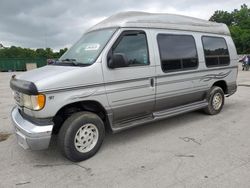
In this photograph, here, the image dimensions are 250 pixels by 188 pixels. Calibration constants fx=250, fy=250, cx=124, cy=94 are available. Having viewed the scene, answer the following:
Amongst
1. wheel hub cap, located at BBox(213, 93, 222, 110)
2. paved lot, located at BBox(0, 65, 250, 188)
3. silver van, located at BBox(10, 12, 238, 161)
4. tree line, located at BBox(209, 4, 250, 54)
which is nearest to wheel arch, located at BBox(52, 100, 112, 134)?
silver van, located at BBox(10, 12, 238, 161)

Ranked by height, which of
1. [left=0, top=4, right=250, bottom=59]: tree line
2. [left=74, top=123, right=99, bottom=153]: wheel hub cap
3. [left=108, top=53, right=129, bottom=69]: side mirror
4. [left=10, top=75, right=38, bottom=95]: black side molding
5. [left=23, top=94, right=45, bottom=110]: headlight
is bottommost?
[left=74, top=123, right=99, bottom=153]: wheel hub cap

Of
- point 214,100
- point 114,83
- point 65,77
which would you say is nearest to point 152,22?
point 114,83

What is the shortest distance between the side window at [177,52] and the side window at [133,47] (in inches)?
16.3

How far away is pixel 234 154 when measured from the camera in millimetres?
4121

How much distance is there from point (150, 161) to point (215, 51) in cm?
371

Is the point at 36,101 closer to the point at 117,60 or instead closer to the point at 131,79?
the point at 117,60

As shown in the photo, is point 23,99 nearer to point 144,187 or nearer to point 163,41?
point 144,187

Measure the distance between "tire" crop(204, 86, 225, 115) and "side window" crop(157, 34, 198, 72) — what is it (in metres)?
1.03

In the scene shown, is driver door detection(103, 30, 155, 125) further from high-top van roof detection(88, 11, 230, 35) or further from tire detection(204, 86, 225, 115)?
tire detection(204, 86, 225, 115)

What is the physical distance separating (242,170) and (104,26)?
3.36 meters

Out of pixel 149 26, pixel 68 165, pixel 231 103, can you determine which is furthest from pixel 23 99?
pixel 231 103

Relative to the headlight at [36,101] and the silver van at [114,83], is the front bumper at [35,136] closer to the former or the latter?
the silver van at [114,83]

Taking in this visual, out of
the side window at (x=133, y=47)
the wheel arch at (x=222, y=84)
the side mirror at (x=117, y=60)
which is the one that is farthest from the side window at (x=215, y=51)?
the side mirror at (x=117, y=60)

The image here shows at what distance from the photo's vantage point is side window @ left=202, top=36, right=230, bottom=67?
6.08 metres
